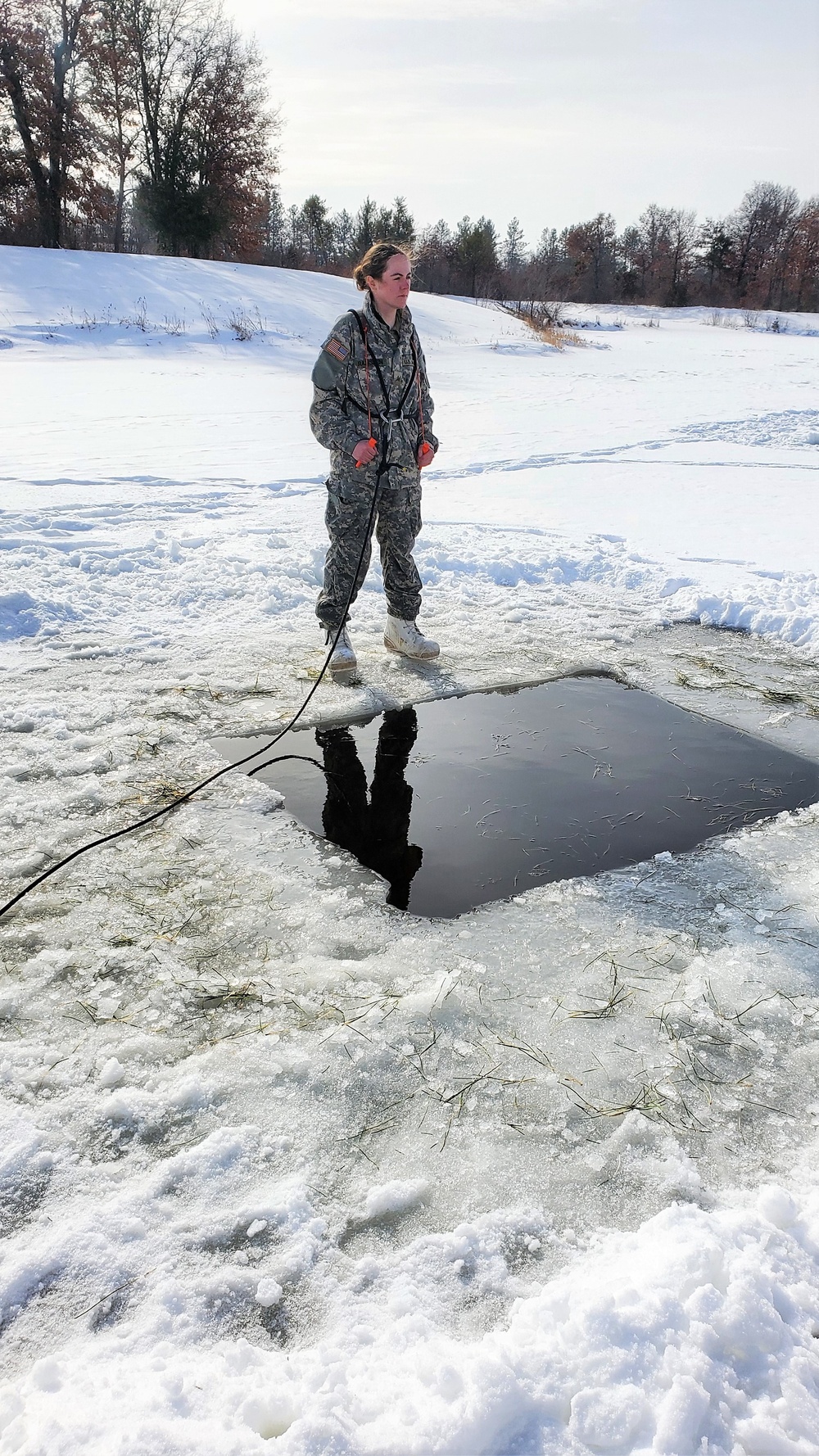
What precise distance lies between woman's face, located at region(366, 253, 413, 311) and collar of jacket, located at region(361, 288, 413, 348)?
0.06m

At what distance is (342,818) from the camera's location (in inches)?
129

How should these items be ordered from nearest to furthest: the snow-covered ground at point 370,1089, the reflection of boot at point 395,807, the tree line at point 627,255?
1. the snow-covered ground at point 370,1089
2. the reflection of boot at point 395,807
3. the tree line at point 627,255

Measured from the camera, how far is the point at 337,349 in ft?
13.1

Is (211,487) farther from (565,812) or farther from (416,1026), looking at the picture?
(416,1026)

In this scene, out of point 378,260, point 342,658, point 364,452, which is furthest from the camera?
point 342,658

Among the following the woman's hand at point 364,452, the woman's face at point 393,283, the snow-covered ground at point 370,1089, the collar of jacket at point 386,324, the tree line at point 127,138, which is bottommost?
the snow-covered ground at point 370,1089

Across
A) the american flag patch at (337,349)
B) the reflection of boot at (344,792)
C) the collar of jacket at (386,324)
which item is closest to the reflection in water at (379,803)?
the reflection of boot at (344,792)

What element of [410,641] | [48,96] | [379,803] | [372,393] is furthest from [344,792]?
[48,96]

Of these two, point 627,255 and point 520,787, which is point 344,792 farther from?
point 627,255

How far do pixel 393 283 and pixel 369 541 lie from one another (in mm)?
1198

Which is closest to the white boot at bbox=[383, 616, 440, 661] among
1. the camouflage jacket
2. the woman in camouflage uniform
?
the woman in camouflage uniform

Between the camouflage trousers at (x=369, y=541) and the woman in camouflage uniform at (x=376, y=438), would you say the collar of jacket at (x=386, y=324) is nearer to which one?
the woman in camouflage uniform at (x=376, y=438)

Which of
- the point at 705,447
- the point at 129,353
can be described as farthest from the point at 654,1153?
the point at 129,353

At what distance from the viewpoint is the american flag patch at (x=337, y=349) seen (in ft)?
13.1
